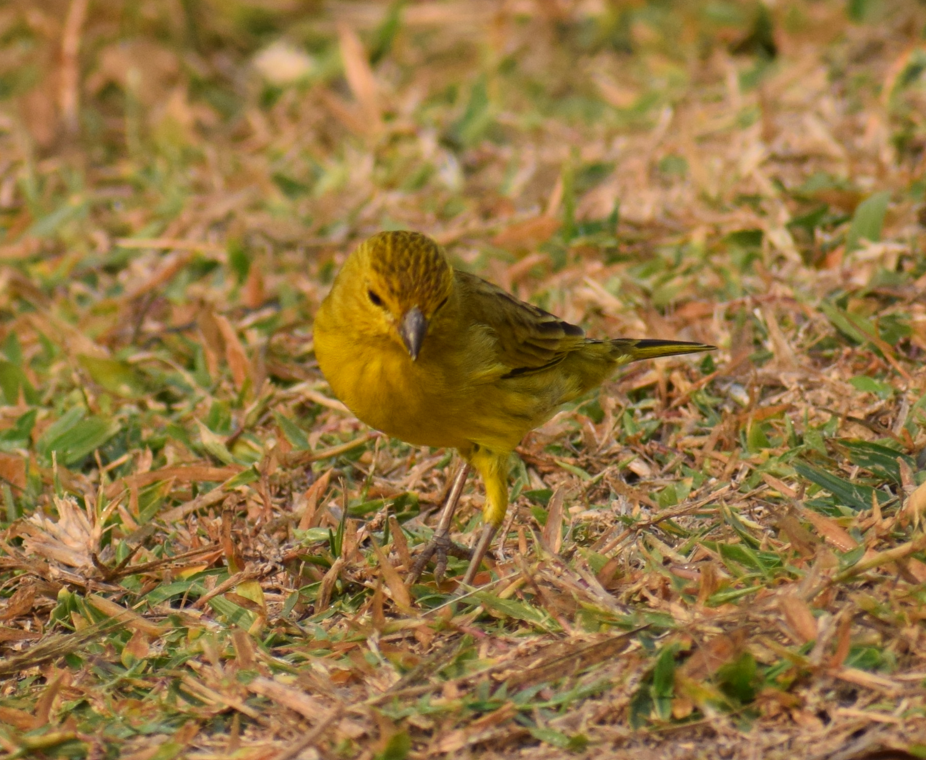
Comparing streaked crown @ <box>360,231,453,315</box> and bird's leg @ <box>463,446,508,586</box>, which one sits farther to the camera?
bird's leg @ <box>463,446,508,586</box>

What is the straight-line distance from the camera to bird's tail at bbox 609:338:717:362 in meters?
5.27

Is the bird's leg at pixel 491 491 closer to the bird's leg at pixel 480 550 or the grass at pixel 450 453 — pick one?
the bird's leg at pixel 480 550

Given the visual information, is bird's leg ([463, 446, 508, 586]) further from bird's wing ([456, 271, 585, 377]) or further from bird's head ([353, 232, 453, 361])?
bird's head ([353, 232, 453, 361])

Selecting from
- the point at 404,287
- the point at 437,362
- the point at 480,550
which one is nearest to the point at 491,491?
the point at 480,550

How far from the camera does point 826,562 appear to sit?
386 centimetres

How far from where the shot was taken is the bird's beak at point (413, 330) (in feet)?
13.8

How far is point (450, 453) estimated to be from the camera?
17.6 feet

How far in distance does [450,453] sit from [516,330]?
0.72 metres

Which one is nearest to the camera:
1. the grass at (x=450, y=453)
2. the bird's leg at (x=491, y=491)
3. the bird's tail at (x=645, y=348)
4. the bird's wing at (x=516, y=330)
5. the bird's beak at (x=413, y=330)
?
the grass at (x=450, y=453)

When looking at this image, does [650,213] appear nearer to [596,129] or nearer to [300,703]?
[596,129]

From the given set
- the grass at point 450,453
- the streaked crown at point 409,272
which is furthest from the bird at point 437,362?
the grass at point 450,453

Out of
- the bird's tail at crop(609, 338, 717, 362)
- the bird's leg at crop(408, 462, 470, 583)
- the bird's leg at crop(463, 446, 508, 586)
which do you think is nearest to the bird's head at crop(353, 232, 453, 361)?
the bird's leg at crop(463, 446, 508, 586)

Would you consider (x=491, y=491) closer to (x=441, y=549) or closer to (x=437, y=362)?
(x=441, y=549)

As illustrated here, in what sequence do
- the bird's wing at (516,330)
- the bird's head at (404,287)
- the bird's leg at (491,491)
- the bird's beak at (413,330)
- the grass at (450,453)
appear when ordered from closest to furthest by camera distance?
the grass at (450,453), the bird's beak at (413,330), the bird's head at (404,287), the bird's leg at (491,491), the bird's wing at (516,330)
